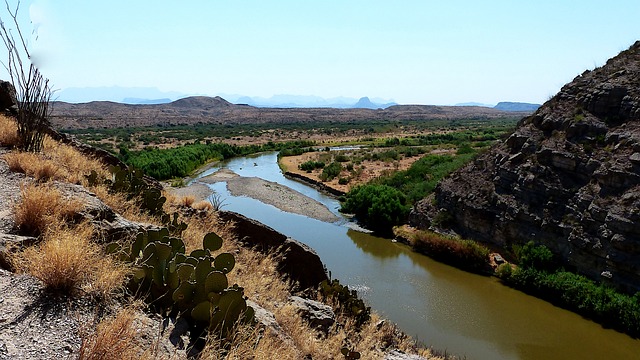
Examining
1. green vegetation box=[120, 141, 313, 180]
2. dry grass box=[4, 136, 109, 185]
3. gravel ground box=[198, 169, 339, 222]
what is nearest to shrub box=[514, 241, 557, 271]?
gravel ground box=[198, 169, 339, 222]

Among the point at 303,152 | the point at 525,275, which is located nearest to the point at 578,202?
the point at 525,275

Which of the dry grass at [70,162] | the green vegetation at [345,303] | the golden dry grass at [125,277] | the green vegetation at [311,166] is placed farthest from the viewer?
the green vegetation at [311,166]

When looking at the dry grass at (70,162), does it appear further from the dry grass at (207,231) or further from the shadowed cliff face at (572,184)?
the shadowed cliff face at (572,184)

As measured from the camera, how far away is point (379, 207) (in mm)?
29344

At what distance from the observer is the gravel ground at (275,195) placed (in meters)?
33.7

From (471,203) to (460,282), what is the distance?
19.0ft

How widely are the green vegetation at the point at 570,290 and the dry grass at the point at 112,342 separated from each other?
1844 cm

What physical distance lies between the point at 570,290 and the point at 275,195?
2429 cm

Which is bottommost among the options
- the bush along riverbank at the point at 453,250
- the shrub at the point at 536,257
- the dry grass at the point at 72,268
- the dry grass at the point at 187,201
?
the bush along riverbank at the point at 453,250

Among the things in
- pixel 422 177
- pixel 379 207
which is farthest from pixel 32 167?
pixel 422 177

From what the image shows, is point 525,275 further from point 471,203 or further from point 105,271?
point 105,271

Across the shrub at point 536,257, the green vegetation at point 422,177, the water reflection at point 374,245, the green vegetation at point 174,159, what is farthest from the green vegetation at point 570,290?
the green vegetation at point 174,159

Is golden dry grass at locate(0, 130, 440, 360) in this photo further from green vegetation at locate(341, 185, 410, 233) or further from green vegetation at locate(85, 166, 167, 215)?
green vegetation at locate(341, 185, 410, 233)

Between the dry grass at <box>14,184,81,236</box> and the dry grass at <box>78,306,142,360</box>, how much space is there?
270 centimetres
